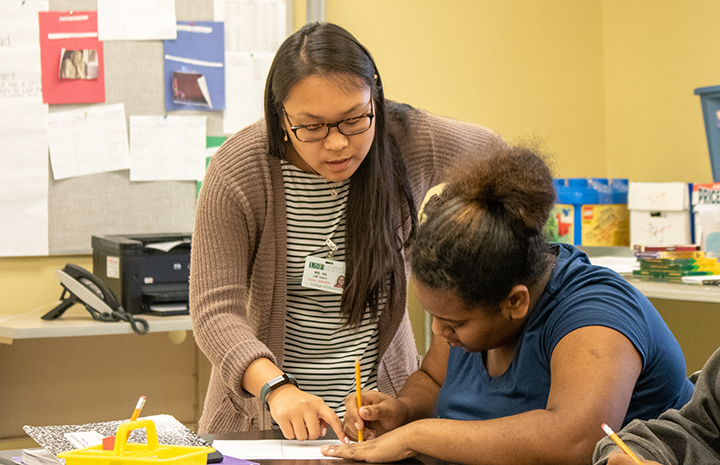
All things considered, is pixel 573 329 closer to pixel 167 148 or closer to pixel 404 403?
pixel 404 403

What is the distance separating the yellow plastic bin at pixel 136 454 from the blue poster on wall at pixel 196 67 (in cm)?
218

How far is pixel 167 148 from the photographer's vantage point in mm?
2900

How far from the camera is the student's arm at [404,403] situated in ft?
4.09

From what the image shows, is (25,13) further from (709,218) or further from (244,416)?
(709,218)

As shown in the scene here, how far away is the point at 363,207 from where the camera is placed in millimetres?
1479

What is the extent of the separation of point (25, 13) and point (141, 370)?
4.81 ft

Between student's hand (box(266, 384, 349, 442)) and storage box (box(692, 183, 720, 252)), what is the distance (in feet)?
5.80

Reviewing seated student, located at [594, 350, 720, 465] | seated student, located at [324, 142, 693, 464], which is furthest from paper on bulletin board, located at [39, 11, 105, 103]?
seated student, located at [594, 350, 720, 465]

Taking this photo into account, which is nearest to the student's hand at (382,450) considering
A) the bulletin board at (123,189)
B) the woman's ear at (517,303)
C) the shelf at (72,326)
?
the woman's ear at (517,303)

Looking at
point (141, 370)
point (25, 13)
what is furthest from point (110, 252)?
point (25, 13)

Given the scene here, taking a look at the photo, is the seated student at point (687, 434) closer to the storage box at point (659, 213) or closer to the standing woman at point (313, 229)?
the standing woman at point (313, 229)

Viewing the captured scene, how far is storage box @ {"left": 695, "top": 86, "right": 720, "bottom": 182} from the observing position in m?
2.53

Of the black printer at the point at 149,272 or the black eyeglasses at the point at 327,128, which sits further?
the black printer at the point at 149,272

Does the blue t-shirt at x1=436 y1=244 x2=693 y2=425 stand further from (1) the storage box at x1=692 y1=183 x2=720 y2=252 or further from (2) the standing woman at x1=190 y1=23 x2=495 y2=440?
(1) the storage box at x1=692 y1=183 x2=720 y2=252
